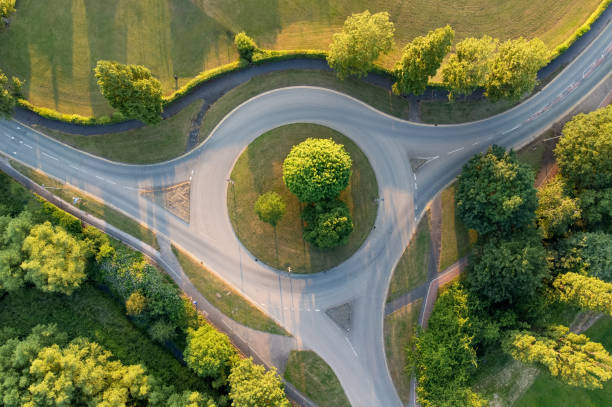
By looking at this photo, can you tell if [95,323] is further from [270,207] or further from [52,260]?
[270,207]

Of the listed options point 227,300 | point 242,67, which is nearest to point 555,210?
point 227,300

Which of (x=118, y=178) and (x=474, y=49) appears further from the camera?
(x=118, y=178)

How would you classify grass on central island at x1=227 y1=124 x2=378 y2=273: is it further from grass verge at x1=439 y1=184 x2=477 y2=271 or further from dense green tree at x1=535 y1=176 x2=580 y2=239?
dense green tree at x1=535 y1=176 x2=580 y2=239

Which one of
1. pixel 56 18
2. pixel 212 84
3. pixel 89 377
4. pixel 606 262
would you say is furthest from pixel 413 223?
pixel 56 18

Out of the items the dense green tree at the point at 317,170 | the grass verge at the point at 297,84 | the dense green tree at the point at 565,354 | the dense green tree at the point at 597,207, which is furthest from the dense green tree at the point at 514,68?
the dense green tree at the point at 565,354

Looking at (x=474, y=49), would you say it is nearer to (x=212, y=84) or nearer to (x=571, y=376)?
(x=212, y=84)

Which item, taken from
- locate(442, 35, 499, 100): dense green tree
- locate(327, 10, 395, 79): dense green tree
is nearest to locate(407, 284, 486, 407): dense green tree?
locate(442, 35, 499, 100): dense green tree
